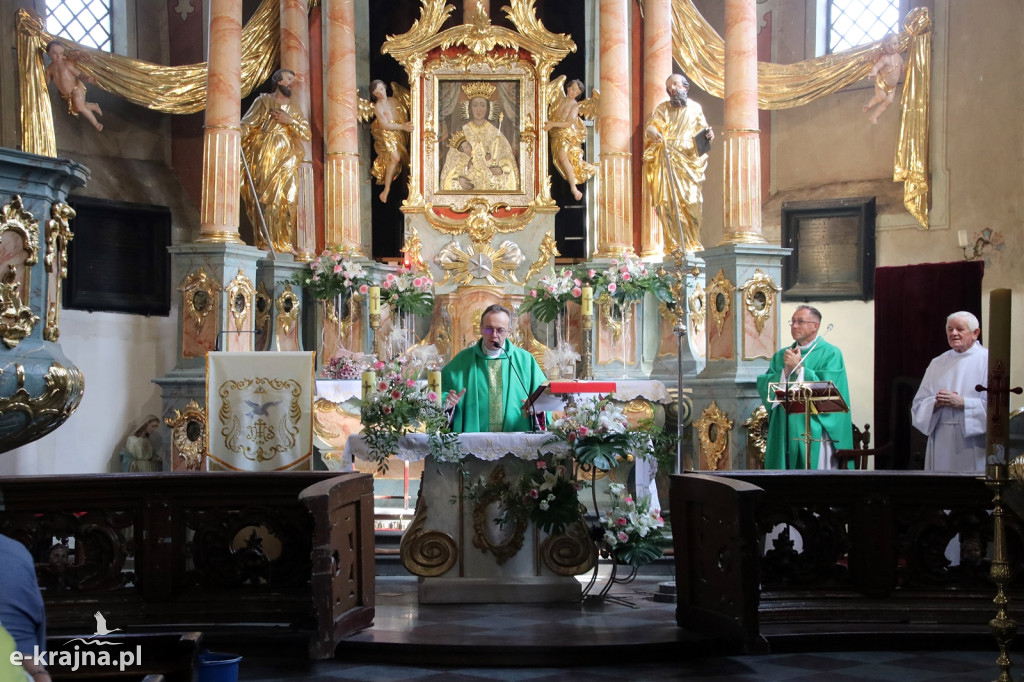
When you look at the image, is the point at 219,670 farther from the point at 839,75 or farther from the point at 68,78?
the point at 839,75

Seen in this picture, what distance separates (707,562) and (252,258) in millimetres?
6448

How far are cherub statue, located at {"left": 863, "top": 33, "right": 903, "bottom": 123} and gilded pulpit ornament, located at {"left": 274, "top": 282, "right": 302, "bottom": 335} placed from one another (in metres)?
6.13

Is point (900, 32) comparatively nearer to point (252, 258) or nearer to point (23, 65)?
point (252, 258)

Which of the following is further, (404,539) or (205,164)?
(205,164)

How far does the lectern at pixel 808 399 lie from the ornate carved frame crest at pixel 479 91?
5.23 metres

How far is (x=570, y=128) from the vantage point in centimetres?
1345

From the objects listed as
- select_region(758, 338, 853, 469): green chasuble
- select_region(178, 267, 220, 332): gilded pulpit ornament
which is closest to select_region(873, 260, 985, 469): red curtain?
select_region(758, 338, 853, 469): green chasuble

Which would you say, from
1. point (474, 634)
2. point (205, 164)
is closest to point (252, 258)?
point (205, 164)

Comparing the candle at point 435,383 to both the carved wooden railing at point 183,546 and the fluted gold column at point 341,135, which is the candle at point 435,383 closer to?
the carved wooden railing at point 183,546

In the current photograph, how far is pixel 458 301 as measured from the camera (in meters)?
12.8

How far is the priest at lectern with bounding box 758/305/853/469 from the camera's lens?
355 inches

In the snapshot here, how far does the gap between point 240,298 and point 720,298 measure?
4339mm

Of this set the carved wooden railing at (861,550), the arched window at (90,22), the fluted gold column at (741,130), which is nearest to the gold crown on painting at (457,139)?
the fluted gold column at (741,130)
